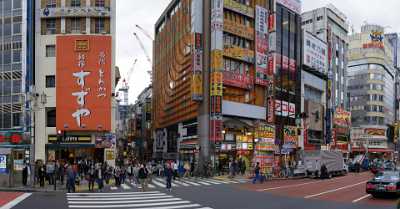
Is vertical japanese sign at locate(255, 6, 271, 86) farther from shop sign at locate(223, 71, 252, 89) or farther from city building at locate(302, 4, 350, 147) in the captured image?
city building at locate(302, 4, 350, 147)

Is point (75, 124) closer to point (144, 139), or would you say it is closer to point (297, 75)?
point (297, 75)

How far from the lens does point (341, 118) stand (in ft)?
338

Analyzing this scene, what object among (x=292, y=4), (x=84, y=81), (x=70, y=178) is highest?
(x=292, y=4)

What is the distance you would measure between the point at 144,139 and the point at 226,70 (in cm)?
6247

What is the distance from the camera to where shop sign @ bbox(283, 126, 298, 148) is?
74550mm

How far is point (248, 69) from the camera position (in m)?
66.8

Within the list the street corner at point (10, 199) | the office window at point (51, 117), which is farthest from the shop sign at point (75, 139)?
the street corner at point (10, 199)

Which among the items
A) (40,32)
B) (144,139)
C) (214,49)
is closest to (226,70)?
(214,49)

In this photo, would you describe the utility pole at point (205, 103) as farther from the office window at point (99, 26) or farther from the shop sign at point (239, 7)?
the office window at point (99, 26)

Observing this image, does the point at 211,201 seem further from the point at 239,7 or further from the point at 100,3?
the point at 239,7

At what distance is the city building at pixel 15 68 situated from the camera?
56.7 meters

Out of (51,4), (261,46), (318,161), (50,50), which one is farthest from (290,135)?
(51,4)

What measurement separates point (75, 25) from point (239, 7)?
2042cm

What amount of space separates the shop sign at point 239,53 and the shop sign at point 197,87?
490 centimetres
